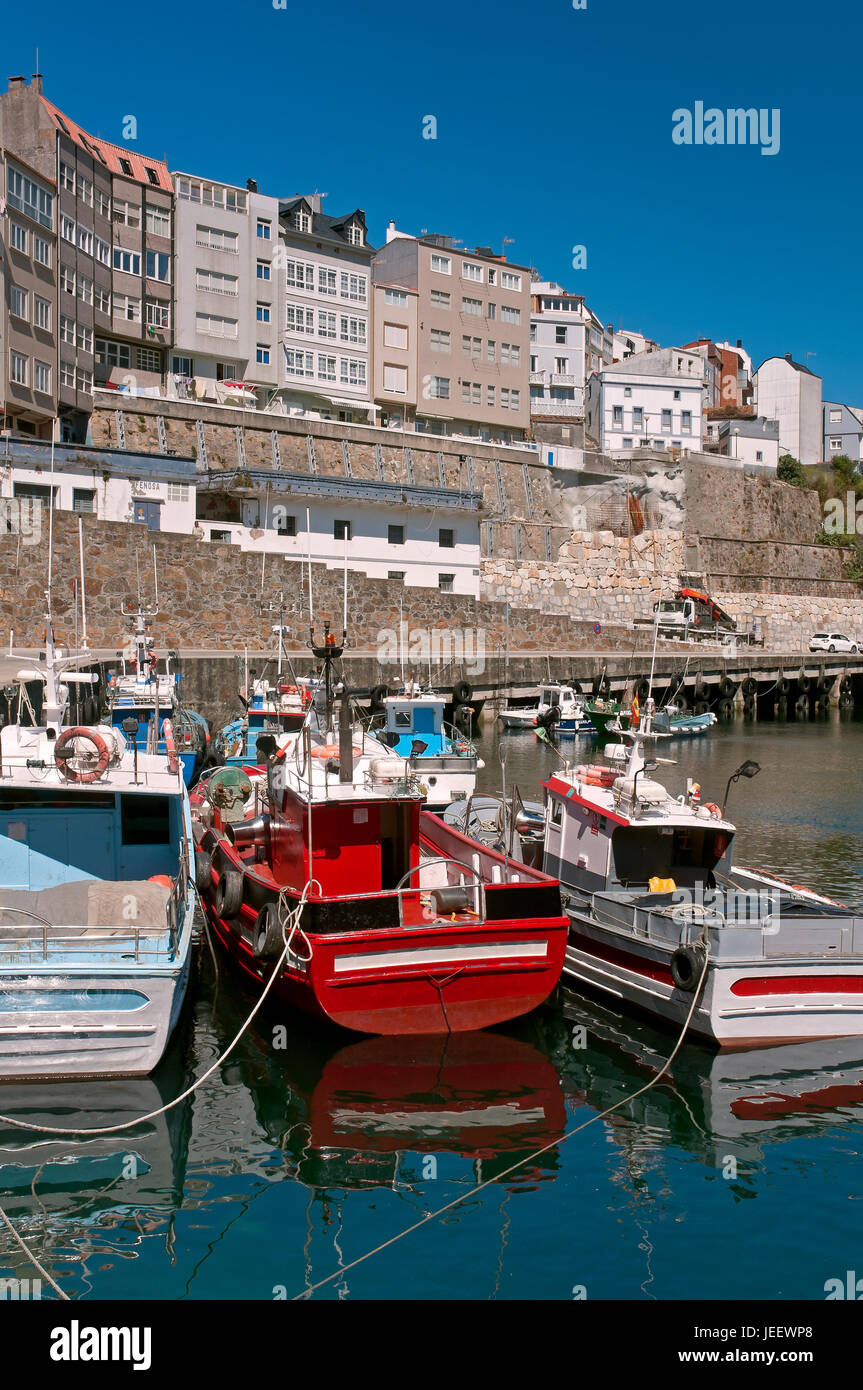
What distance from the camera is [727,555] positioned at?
206 feet

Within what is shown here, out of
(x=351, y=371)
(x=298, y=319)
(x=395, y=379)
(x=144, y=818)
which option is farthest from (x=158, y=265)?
(x=144, y=818)

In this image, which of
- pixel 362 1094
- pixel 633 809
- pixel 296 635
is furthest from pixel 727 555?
pixel 362 1094

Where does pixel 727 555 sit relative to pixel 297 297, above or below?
below

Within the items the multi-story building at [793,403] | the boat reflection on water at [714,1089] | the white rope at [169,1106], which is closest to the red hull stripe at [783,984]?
the boat reflection on water at [714,1089]

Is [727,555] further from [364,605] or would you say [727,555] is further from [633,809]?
[633,809]

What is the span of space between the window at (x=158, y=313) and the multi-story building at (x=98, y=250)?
0.14ft

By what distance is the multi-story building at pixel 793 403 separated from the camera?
3157 inches

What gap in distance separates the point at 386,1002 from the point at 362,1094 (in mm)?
871

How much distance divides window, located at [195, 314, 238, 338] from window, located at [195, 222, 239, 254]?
10.3 feet

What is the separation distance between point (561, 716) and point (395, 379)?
88.1ft

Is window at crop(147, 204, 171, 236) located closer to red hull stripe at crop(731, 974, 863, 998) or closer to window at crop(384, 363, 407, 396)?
window at crop(384, 363, 407, 396)

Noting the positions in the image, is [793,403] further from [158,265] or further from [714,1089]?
[714,1089]

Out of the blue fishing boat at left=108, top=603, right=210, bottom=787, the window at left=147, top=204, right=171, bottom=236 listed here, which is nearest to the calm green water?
the blue fishing boat at left=108, top=603, right=210, bottom=787

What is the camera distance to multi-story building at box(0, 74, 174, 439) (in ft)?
138
